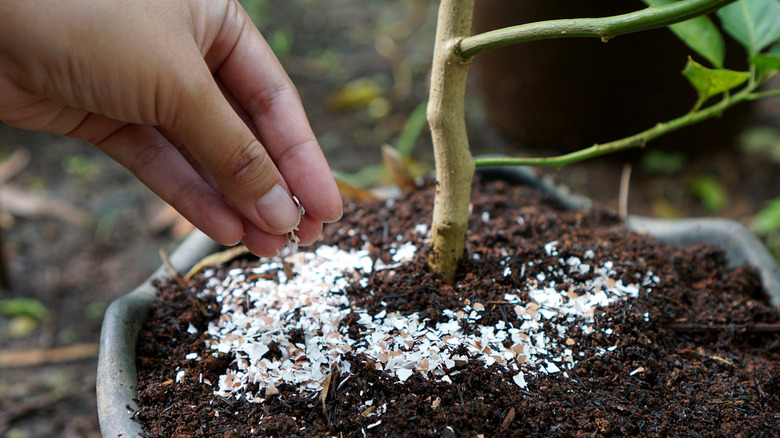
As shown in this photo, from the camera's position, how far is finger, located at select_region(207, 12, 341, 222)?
84cm

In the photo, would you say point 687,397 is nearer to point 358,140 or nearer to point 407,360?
point 407,360

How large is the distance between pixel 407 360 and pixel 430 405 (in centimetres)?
7

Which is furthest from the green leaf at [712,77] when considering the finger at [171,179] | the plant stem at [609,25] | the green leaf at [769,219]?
the green leaf at [769,219]

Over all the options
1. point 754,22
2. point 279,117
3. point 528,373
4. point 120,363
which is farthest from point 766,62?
point 120,363

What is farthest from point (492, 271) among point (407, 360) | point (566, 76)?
point (566, 76)

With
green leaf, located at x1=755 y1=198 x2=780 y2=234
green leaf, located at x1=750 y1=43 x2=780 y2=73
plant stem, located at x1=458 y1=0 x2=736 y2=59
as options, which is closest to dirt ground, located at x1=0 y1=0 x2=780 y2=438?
green leaf, located at x1=755 y1=198 x2=780 y2=234

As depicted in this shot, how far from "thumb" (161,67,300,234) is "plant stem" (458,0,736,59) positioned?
1.04ft

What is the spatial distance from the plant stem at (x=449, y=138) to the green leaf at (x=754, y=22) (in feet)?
1.65

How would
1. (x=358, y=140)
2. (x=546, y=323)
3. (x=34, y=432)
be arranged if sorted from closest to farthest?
(x=546, y=323)
(x=34, y=432)
(x=358, y=140)

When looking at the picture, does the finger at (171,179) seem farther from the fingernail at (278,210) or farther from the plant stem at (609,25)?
the plant stem at (609,25)

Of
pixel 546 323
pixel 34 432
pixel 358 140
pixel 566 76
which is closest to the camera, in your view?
pixel 546 323

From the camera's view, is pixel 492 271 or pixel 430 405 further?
pixel 492 271

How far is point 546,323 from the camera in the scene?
0.83m

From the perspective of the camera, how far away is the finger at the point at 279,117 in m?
0.84
